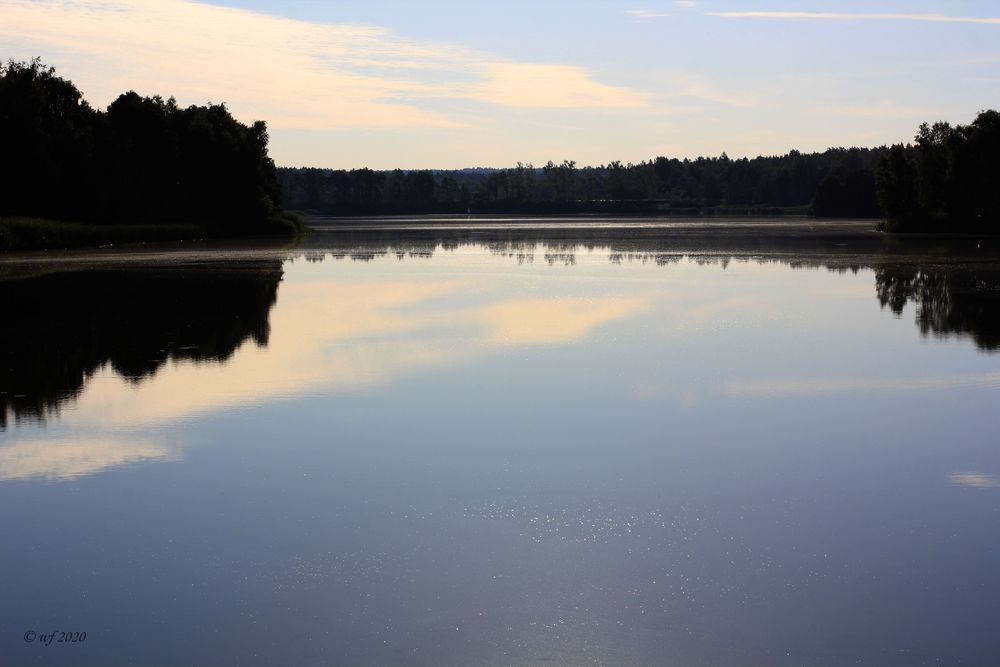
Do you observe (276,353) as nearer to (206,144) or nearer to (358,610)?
(358,610)

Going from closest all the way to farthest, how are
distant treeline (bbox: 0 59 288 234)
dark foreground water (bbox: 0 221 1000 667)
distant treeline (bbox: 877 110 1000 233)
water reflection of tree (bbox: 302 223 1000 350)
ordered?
dark foreground water (bbox: 0 221 1000 667) → water reflection of tree (bbox: 302 223 1000 350) → distant treeline (bbox: 0 59 288 234) → distant treeline (bbox: 877 110 1000 233)

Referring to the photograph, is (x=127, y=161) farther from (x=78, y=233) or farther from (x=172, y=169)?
(x=78, y=233)

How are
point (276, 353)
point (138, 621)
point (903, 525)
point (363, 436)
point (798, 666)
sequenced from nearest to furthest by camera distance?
point (798, 666), point (138, 621), point (903, 525), point (363, 436), point (276, 353)

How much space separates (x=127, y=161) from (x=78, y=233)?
1540 centimetres

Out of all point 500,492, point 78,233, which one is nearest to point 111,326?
point 500,492

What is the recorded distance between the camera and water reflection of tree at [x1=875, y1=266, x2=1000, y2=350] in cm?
2572

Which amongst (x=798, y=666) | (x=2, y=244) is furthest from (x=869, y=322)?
(x=2, y=244)

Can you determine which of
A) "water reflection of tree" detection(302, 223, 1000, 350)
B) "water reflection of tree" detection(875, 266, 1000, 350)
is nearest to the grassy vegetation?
"water reflection of tree" detection(302, 223, 1000, 350)

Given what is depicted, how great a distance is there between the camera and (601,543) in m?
9.98

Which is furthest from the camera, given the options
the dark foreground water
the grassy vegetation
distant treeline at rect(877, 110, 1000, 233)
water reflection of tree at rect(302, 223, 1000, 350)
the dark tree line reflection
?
distant treeline at rect(877, 110, 1000, 233)

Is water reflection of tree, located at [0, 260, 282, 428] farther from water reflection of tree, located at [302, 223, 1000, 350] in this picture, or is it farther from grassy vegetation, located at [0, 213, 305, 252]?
grassy vegetation, located at [0, 213, 305, 252]

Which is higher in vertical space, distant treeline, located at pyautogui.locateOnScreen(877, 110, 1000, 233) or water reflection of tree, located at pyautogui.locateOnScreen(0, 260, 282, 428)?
distant treeline, located at pyautogui.locateOnScreen(877, 110, 1000, 233)

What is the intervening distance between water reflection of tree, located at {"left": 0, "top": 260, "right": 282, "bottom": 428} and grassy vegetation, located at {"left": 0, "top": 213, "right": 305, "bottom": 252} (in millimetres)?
21939

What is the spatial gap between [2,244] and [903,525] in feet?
194
